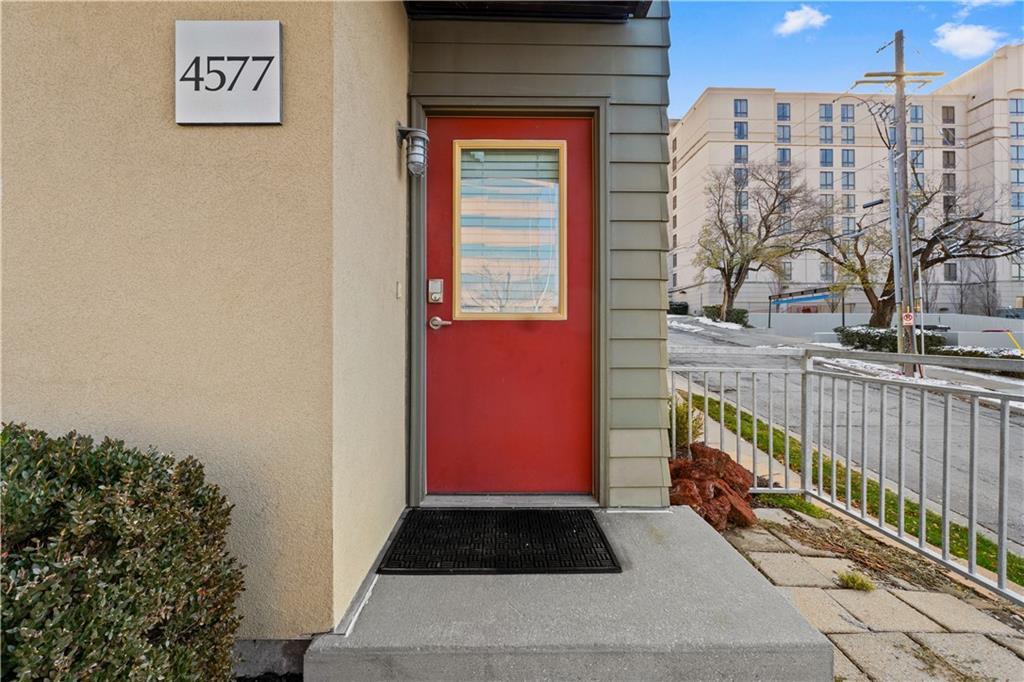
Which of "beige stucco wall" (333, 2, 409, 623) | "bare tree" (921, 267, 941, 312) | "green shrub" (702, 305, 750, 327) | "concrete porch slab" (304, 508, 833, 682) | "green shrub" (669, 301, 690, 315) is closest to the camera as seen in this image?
"concrete porch slab" (304, 508, 833, 682)

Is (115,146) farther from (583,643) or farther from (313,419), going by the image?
(583,643)

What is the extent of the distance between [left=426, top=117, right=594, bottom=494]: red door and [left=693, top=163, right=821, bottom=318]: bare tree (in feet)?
72.2

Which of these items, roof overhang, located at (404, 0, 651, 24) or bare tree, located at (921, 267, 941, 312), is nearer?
roof overhang, located at (404, 0, 651, 24)

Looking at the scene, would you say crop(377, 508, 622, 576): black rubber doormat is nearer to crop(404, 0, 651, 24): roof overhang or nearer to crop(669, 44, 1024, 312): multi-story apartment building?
crop(404, 0, 651, 24): roof overhang

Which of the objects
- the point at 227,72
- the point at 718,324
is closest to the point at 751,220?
the point at 718,324

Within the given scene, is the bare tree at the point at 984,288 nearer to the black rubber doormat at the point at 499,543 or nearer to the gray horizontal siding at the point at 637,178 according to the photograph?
the gray horizontal siding at the point at 637,178

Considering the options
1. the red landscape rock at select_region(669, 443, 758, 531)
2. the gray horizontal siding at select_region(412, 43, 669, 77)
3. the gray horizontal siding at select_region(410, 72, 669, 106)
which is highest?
the gray horizontal siding at select_region(412, 43, 669, 77)

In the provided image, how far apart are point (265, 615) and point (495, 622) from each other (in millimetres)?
701

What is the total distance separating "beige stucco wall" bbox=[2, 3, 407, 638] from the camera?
135 centimetres

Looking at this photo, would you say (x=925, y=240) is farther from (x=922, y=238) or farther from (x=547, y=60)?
(x=547, y=60)

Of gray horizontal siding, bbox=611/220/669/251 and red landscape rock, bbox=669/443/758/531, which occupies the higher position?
gray horizontal siding, bbox=611/220/669/251

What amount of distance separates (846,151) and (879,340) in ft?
79.3

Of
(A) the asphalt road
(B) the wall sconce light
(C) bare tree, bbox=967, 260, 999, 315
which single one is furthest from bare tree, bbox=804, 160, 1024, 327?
(B) the wall sconce light

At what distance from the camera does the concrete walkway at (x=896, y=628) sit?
1.50 m
